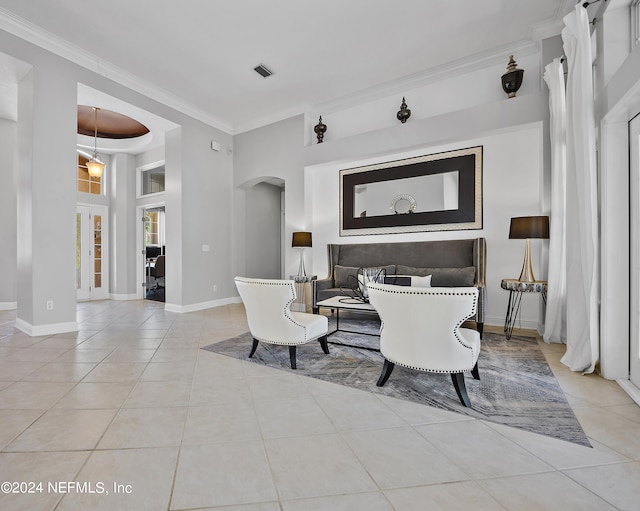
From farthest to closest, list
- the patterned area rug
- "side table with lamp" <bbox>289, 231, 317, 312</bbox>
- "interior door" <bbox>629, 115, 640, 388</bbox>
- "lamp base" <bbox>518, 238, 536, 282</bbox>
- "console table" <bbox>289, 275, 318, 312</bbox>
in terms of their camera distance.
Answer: "console table" <bbox>289, 275, 318, 312</bbox>
"side table with lamp" <bbox>289, 231, 317, 312</bbox>
"lamp base" <bbox>518, 238, 536, 282</bbox>
"interior door" <bbox>629, 115, 640, 388</bbox>
the patterned area rug

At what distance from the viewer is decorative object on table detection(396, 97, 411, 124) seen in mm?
4418

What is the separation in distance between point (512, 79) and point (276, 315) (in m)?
3.93

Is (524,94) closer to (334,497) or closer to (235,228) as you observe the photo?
(334,497)

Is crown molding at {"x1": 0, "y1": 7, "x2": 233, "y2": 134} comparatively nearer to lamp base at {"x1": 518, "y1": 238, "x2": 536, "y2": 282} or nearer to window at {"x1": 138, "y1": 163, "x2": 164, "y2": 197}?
window at {"x1": 138, "y1": 163, "x2": 164, "y2": 197}

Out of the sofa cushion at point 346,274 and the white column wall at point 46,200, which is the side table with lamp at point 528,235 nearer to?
the sofa cushion at point 346,274

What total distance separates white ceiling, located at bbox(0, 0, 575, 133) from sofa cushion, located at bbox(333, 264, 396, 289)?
274 cm

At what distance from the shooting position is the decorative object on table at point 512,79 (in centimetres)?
372

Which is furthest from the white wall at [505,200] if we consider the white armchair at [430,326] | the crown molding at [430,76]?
the white armchair at [430,326]

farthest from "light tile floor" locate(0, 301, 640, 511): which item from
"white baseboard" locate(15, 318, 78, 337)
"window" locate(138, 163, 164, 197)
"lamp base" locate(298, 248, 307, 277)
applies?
"window" locate(138, 163, 164, 197)

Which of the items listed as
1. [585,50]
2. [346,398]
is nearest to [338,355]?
[346,398]

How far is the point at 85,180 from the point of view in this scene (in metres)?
6.51

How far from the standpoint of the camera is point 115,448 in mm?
1502

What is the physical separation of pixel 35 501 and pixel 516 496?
1841mm

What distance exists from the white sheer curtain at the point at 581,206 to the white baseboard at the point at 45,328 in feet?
17.1
